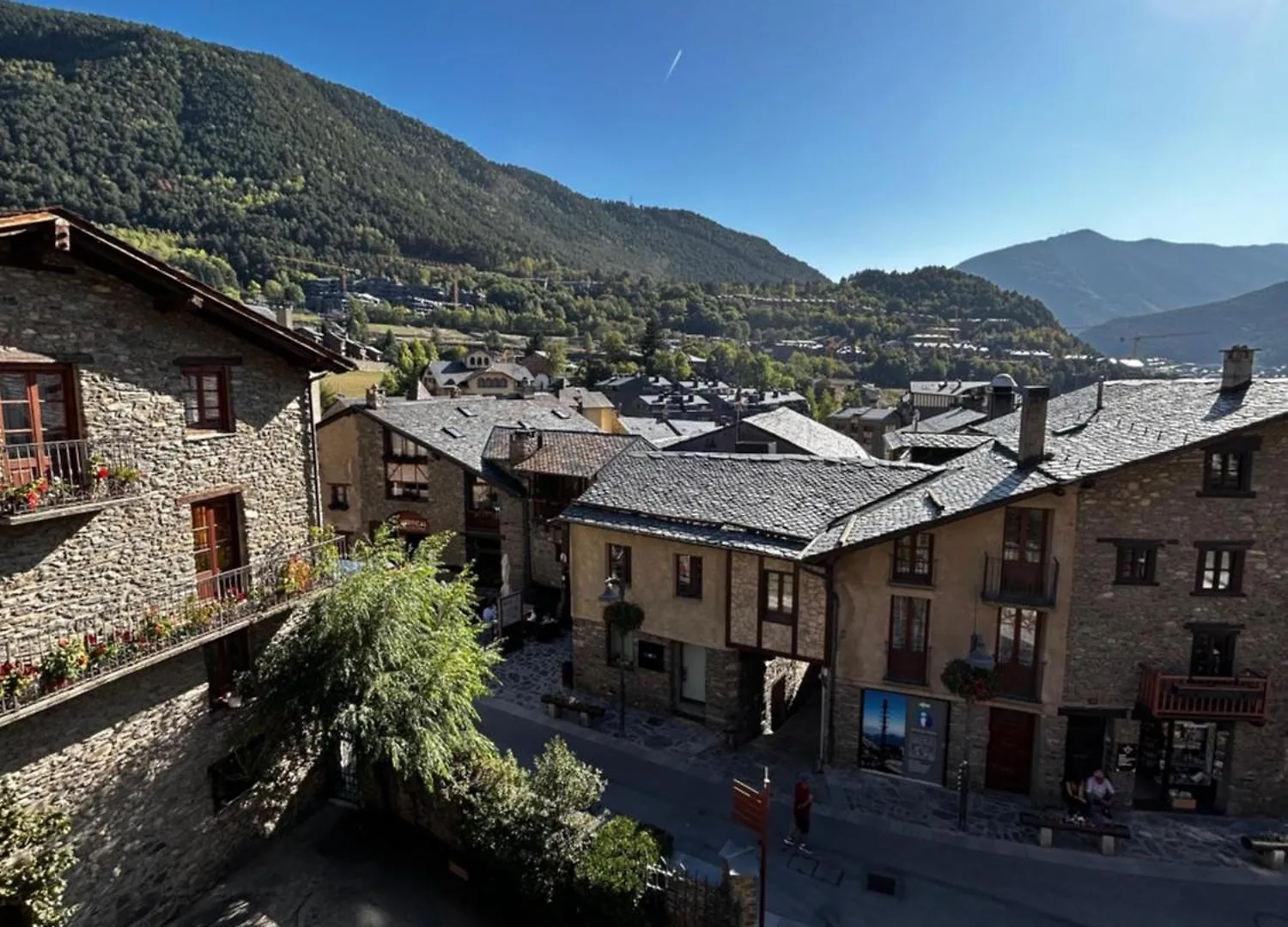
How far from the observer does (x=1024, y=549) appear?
17812mm

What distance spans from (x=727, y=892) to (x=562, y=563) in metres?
19.7

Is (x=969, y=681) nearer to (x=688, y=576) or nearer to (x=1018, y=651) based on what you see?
(x=1018, y=651)

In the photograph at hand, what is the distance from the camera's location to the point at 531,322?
571ft

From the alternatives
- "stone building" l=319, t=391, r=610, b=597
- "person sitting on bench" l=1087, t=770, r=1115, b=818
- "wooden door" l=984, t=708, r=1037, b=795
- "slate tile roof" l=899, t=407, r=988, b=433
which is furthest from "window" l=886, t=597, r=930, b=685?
"slate tile roof" l=899, t=407, r=988, b=433

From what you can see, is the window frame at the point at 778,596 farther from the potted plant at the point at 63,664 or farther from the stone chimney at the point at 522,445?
the stone chimney at the point at 522,445

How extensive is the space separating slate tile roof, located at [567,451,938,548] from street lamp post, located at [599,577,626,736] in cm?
235

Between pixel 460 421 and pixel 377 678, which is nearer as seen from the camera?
pixel 377 678

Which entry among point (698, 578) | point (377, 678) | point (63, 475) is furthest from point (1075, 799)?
point (63, 475)

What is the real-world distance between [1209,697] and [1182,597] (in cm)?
242

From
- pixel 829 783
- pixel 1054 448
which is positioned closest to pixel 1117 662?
pixel 1054 448

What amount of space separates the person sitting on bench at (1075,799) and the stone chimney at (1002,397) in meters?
19.5

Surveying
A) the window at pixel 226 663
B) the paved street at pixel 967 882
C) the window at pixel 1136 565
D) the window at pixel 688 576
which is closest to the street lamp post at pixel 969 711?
the paved street at pixel 967 882

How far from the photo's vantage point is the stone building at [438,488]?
3284 centimetres

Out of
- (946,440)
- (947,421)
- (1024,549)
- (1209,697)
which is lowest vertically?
(1209,697)
